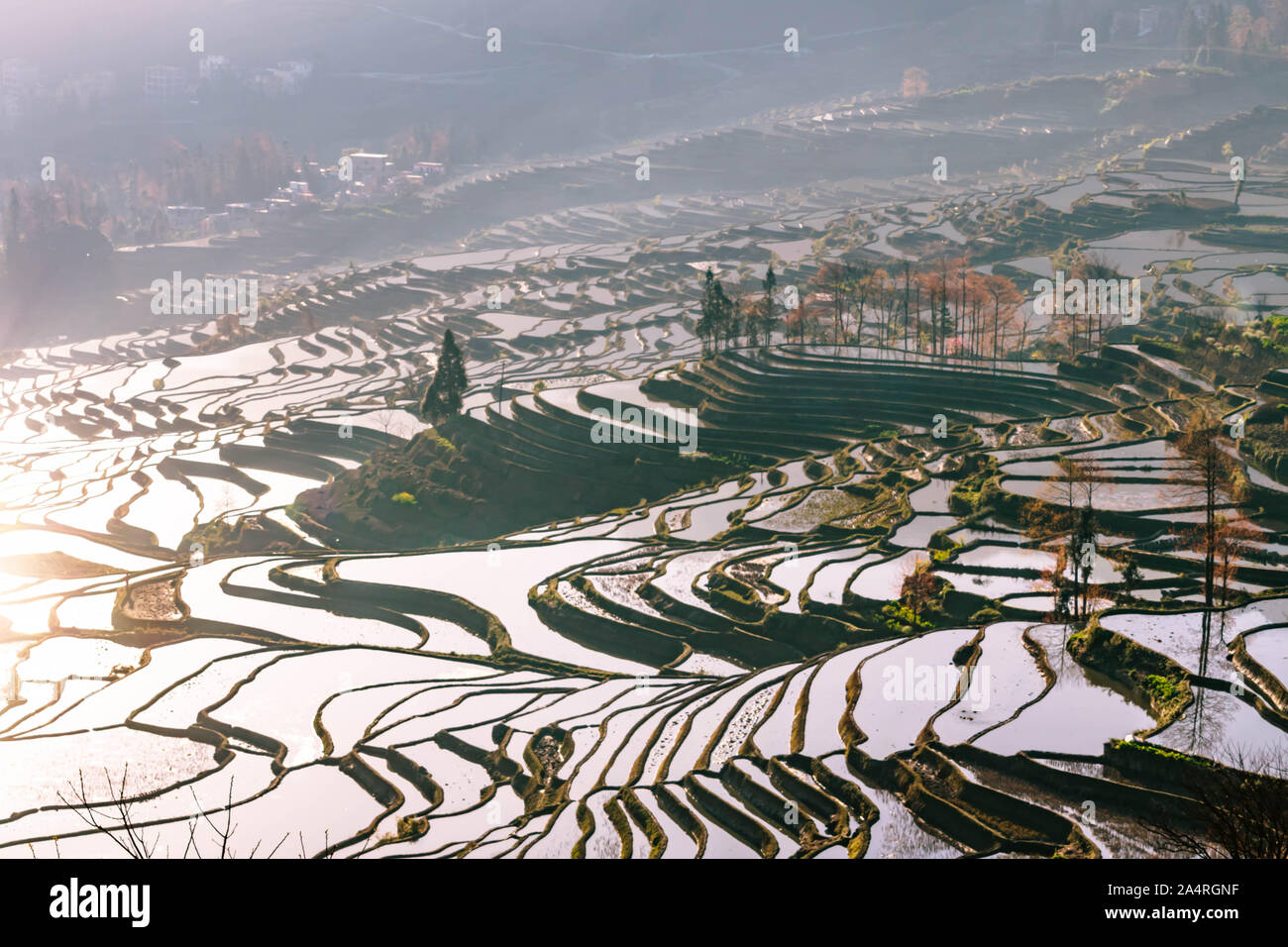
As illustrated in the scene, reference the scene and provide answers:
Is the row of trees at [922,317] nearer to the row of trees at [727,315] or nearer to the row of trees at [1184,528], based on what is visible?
the row of trees at [727,315]

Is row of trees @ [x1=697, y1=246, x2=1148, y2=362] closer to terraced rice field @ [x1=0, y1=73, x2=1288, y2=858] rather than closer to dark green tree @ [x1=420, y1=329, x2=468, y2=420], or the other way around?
terraced rice field @ [x1=0, y1=73, x2=1288, y2=858]

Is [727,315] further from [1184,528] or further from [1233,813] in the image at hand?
[1233,813]

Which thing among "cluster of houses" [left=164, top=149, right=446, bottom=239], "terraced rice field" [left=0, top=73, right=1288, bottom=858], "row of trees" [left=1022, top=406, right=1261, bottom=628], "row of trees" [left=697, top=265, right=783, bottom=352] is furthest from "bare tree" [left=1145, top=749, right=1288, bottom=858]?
"cluster of houses" [left=164, top=149, right=446, bottom=239]

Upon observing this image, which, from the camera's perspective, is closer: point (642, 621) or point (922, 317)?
point (642, 621)

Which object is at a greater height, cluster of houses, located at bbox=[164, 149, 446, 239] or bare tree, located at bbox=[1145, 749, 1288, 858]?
cluster of houses, located at bbox=[164, 149, 446, 239]

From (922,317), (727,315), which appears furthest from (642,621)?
(922,317)

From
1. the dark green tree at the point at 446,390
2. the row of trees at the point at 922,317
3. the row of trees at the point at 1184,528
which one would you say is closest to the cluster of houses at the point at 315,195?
the row of trees at the point at 922,317
